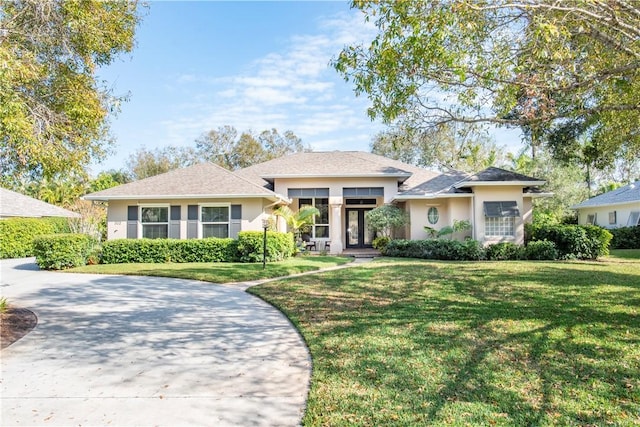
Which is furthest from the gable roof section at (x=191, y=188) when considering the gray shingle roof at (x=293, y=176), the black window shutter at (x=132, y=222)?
the black window shutter at (x=132, y=222)

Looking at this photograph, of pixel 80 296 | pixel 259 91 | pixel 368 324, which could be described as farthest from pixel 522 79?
pixel 259 91

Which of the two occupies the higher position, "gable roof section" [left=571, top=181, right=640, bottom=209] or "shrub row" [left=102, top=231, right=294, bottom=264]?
"gable roof section" [left=571, top=181, right=640, bottom=209]

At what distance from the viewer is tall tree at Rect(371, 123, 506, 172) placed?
9266 mm

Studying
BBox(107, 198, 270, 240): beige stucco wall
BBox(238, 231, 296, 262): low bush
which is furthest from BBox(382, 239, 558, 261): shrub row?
BBox(107, 198, 270, 240): beige stucco wall

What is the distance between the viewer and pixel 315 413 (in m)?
3.70

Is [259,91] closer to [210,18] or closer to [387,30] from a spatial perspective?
[210,18]

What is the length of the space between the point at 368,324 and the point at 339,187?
1489cm

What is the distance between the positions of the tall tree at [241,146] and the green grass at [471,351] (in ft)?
114

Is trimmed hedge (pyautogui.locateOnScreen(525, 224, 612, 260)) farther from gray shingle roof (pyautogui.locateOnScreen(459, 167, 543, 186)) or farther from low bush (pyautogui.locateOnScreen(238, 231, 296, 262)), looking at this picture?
low bush (pyautogui.locateOnScreen(238, 231, 296, 262))

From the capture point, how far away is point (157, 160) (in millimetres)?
44312

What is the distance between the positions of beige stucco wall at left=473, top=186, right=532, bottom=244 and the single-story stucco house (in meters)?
0.04

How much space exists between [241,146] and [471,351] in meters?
40.4

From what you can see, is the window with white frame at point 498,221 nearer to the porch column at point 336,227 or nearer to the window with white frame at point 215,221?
the porch column at point 336,227

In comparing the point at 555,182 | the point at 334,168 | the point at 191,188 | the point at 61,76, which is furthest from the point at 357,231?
the point at 61,76
